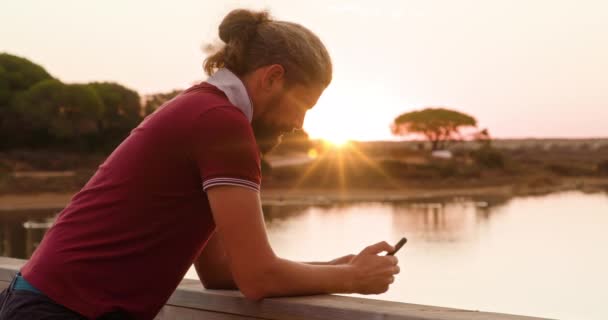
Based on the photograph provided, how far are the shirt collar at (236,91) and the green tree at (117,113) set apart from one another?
32.1 m

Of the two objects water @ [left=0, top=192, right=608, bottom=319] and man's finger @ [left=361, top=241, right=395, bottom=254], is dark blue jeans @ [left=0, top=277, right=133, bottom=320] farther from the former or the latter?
water @ [left=0, top=192, right=608, bottom=319]

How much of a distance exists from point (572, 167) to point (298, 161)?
19354 millimetres

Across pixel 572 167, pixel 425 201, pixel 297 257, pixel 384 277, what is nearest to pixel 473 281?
pixel 297 257

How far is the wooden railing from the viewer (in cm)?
121

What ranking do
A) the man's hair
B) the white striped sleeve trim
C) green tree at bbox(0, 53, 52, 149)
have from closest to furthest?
the white striped sleeve trim, the man's hair, green tree at bbox(0, 53, 52, 149)

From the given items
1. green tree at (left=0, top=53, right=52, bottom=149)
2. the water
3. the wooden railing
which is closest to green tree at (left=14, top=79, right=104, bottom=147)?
green tree at (left=0, top=53, right=52, bottom=149)

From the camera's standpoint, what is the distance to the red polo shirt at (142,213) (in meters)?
1.18

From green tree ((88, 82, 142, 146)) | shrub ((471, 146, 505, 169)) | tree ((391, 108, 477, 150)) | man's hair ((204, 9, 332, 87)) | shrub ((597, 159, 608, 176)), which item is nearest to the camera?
man's hair ((204, 9, 332, 87))

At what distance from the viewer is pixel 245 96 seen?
1251 mm

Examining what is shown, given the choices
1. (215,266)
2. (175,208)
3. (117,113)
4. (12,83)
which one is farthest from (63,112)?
(175,208)

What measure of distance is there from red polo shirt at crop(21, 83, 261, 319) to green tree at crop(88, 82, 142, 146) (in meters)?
32.2

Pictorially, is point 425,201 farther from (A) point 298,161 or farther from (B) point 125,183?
(B) point 125,183

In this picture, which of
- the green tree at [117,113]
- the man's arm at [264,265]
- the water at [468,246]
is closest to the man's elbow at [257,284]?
the man's arm at [264,265]

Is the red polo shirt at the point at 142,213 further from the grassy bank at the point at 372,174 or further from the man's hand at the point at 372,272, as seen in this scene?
the grassy bank at the point at 372,174
